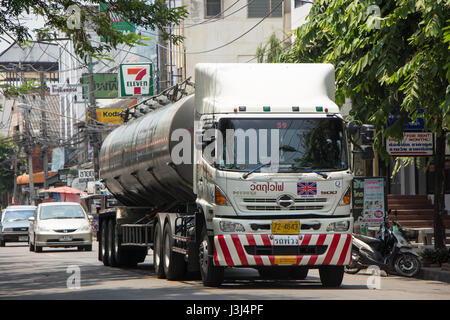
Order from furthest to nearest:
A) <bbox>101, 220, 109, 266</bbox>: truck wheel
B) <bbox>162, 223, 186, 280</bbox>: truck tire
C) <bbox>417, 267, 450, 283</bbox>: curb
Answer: <bbox>101, 220, 109, 266</bbox>: truck wheel → <bbox>417, 267, 450, 283</bbox>: curb → <bbox>162, 223, 186, 280</bbox>: truck tire

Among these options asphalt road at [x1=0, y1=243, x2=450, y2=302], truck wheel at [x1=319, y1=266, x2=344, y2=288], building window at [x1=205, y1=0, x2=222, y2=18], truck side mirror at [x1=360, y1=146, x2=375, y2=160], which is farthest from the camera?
building window at [x1=205, y1=0, x2=222, y2=18]

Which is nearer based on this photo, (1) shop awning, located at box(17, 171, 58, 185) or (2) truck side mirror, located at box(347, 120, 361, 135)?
(2) truck side mirror, located at box(347, 120, 361, 135)

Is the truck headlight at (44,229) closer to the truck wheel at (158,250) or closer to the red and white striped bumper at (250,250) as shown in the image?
the truck wheel at (158,250)

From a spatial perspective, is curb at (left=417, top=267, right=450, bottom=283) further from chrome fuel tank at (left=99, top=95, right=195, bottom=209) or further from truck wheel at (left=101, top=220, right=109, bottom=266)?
truck wheel at (left=101, top=220, right=109, bottom=266)

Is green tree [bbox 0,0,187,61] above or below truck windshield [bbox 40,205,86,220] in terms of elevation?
above

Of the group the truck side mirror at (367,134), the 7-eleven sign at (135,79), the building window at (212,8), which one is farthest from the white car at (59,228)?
the building window at (212,8)

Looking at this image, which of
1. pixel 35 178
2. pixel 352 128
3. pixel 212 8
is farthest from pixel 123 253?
pixel 35 178

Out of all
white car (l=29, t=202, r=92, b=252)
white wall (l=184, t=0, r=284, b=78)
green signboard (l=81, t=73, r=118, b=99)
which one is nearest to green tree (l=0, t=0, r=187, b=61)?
white car (l=29, t=202, r=92, b=252)

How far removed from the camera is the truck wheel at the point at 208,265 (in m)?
15.3

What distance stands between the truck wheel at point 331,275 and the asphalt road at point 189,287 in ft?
0.81

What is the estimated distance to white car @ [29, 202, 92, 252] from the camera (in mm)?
33969

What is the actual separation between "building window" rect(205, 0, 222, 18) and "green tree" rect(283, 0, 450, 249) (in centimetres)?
3618

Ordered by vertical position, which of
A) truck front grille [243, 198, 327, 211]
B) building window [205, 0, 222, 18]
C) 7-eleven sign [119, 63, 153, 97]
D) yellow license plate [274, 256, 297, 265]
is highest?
building window [205, 0, 222, 18]

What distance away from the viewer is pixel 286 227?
587 inches
